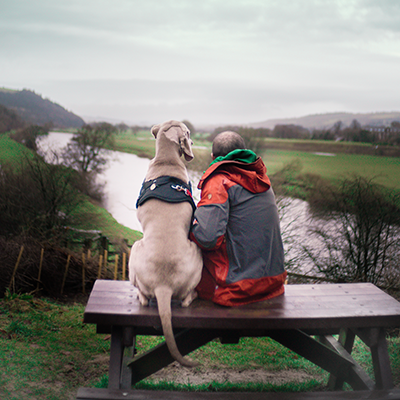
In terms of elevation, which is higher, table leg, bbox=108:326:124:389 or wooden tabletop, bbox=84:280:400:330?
wooden tabletop, bbox=84:280:400:330

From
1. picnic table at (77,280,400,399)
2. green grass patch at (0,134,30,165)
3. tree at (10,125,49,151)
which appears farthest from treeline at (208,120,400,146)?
picnic table at (77,280,400,399)

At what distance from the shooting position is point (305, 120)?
12461 millimetres

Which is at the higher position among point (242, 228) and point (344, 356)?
point (242, 228)

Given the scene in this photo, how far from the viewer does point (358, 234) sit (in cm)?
773

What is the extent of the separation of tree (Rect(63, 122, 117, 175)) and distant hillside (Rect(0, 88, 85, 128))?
0.65m

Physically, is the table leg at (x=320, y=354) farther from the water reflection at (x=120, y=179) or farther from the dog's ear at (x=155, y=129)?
the water reflection at (x=120, y=179)

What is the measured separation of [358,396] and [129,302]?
1368mm

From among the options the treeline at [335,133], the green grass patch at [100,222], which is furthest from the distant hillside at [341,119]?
the green grass patch at [100,222]

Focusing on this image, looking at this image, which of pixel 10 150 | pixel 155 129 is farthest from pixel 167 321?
pixel 10 150

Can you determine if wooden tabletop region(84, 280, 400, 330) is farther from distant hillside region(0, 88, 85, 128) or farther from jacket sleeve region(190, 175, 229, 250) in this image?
distant hillside region(0, 88, 85, 128)

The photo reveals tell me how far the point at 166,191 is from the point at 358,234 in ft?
22.8

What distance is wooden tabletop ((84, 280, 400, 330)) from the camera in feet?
6.11

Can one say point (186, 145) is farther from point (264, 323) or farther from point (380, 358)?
point (380, 358)

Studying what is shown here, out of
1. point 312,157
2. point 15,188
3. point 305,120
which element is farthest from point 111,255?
point 305,120
